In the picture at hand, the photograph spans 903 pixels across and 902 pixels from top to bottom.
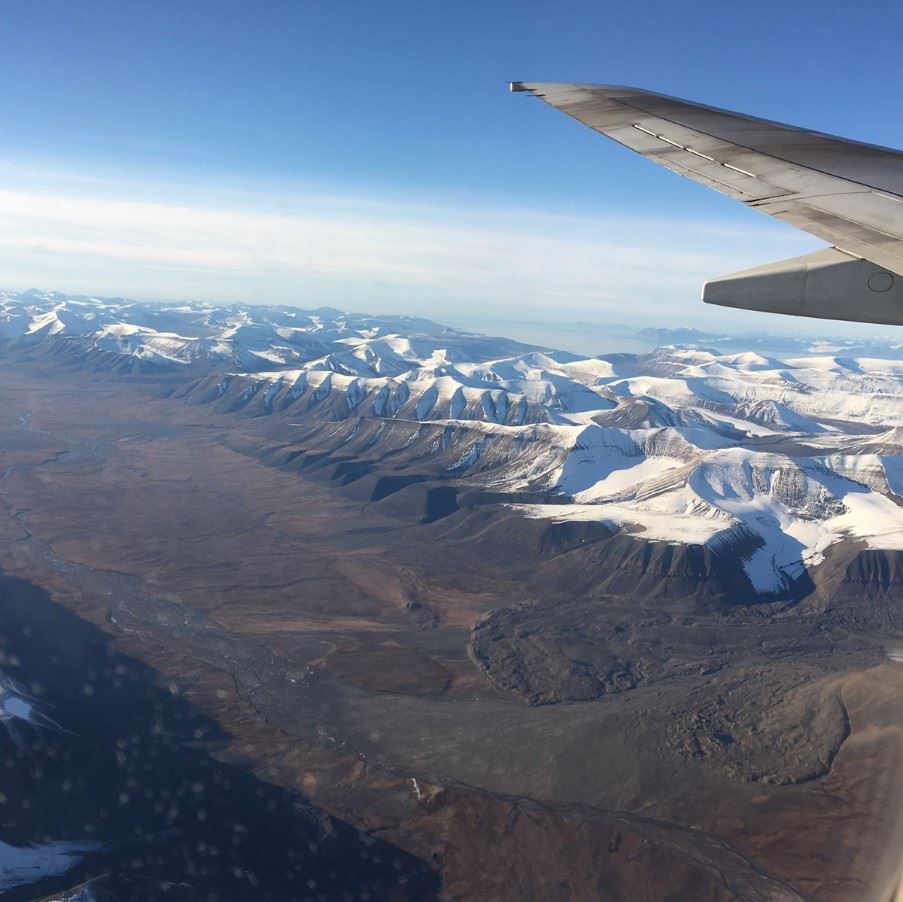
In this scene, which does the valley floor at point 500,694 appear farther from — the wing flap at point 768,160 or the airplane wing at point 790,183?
the wing flap at point 768,160

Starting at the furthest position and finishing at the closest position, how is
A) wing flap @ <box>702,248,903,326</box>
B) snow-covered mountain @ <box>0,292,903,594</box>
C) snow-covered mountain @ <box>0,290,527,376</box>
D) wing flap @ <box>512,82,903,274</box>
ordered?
snow-covered mountain @ <box>0,290,527,376</box> < snow-covered mountain @ <box>0,292,903,594</box> < wing flap @ <box>512,82,903,274</box> < wing flap @ <box>702,248,903,326</box>

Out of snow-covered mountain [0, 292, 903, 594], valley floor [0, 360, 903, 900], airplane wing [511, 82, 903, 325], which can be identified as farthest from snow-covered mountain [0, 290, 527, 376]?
airplane wing [511, 82, 903, 325]

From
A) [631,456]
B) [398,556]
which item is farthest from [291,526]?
[631,456]

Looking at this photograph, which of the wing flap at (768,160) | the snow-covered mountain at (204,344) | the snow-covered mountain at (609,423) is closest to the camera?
the wing flap at (768,160)

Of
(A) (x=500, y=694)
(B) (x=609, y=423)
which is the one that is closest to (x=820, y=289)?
(A) (x=500, y=694)

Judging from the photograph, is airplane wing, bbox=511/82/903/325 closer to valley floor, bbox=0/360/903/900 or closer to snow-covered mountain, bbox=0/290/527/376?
valley floor, bbox=0/360/903/900

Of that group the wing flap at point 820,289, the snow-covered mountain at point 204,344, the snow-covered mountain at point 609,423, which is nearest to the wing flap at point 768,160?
the wing flap at point 820,289
